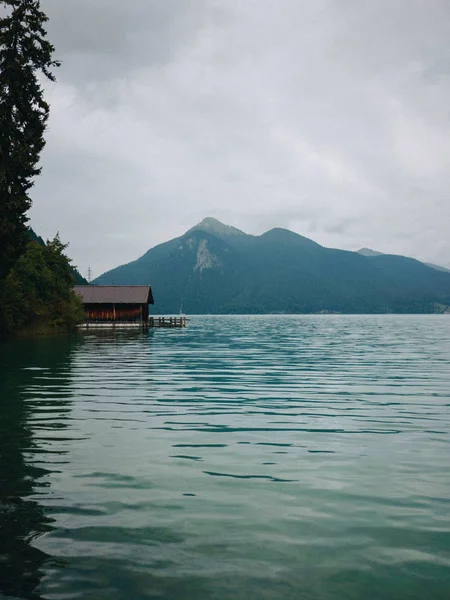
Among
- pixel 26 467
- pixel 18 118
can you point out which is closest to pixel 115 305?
pixel 18 118

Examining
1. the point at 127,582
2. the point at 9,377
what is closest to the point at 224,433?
the point at 127,582

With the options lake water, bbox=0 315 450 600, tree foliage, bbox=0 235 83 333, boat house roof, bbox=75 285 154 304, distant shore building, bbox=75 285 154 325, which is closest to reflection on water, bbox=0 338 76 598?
lake water, bbox=0 315 450 600

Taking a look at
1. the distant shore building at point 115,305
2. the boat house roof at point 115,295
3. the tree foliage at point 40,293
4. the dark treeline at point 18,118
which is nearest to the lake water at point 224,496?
the dark treeline at point 18,118

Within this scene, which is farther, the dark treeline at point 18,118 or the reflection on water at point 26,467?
the dark treeline at point 18,118

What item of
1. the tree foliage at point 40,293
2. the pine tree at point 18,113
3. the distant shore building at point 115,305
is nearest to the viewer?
the pine tree at point 18,113

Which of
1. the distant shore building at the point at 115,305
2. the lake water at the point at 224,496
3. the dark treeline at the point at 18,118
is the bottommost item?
the lake water at the point at 224,496

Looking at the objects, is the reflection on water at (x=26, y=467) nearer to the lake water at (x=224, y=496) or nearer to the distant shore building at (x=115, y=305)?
the lake water at (x=224, y=496)

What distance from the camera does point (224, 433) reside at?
1375cm

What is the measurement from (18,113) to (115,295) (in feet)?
185

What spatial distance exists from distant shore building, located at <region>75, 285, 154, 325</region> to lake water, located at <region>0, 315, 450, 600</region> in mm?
72704

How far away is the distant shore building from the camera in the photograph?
92.5 m

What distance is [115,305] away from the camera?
93562 millimetres

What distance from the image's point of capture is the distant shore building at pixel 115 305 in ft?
303

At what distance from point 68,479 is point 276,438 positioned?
508 centimetres
